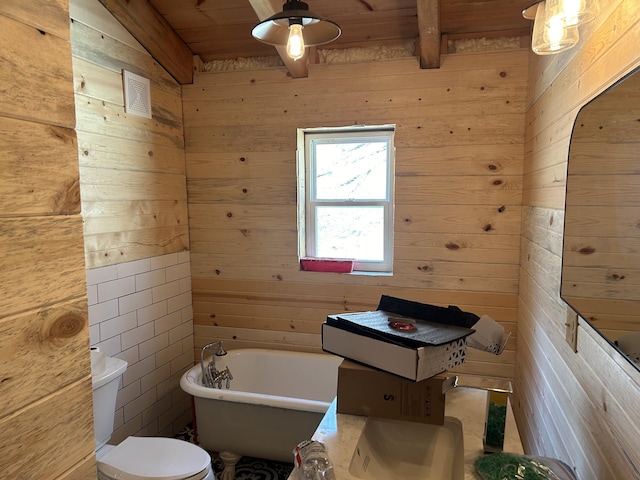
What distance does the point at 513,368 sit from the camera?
99.0 inches

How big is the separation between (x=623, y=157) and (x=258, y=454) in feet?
7.11

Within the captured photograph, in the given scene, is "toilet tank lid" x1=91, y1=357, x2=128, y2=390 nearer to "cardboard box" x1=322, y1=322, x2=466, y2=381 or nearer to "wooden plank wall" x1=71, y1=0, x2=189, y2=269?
"wooden plank wall" x1=71, y1=0, x2=189, y2=269

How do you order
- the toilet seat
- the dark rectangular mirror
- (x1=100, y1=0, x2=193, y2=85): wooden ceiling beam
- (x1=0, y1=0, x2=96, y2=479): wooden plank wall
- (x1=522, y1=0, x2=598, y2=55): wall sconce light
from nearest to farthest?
1. (x1=0, y1=0, x2=96, y2=479): wooden plank wall
2. the dark rectangular mirror
3. (x1=522, y1=0, x2=598, y2=55): wall sconce light
4. the toilet seat
5. (x1=100, y1=0, x2=193, y2=85): wooden ceiling beam

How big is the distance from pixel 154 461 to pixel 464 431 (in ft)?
4.34

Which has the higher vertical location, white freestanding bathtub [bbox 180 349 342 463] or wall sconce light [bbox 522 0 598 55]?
wall sconce light [bbox 522 0 598 55]

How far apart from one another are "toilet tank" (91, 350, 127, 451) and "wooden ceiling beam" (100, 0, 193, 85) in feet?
5.74

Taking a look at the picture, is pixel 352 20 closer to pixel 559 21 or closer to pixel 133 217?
pixel 559 21

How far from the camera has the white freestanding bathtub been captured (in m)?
2.19

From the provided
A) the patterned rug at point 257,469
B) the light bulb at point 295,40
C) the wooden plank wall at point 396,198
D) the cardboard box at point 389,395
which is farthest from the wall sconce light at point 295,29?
the patterned rug at point 257,469

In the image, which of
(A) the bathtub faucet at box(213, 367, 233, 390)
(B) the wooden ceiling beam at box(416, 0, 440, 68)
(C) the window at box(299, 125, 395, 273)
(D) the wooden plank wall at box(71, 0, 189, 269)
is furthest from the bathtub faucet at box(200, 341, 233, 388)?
(B) the wooden ceiling beam at box(416, 0, 440, 68)

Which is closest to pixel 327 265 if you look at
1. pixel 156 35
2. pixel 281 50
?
pixel 281 50

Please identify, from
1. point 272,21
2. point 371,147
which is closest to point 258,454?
point 371,147

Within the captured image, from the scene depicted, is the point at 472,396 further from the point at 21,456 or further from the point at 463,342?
the point at 21,456

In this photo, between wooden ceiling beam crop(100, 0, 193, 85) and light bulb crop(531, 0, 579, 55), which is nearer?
light bulb crop(531, 0, 579, 55)
